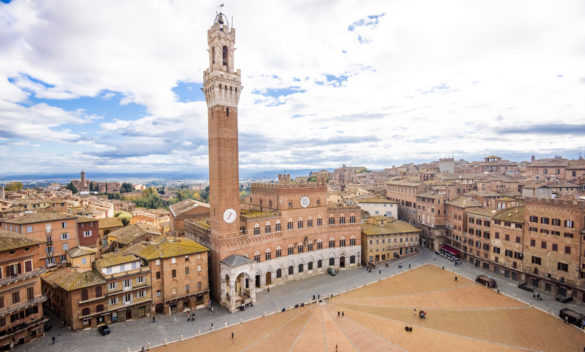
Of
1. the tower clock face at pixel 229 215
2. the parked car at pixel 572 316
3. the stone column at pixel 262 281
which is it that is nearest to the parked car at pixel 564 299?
the parked car at pixel 572 316

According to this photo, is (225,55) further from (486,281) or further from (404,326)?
(486,281)

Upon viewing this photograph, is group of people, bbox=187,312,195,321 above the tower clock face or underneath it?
underneath

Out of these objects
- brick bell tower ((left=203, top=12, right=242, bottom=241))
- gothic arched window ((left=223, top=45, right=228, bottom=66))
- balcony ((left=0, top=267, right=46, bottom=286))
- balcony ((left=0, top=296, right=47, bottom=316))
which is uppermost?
gothic arched window ((left=223, top=45, right=228, bottom=66))

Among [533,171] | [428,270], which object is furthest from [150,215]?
[533,171]

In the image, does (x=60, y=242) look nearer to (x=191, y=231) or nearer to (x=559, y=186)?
(x=191, y=231)

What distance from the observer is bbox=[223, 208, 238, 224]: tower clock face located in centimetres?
5197

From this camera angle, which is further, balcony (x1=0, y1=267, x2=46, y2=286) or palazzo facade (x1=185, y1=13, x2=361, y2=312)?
palazzo facade (x1=185, y1=13, x2=361, y2=312)

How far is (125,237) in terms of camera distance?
6431cm

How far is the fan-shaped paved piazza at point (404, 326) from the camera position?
Answer: 37812 millimetres

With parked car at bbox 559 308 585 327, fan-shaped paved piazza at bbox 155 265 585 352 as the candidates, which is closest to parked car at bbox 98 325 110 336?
fan-shaped paved piazza at bbox 155 265 585 352

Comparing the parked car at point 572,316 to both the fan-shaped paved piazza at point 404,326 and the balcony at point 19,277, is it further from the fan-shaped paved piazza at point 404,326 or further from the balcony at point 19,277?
the balcony at point 19,277

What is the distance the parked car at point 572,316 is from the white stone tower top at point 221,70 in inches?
2307

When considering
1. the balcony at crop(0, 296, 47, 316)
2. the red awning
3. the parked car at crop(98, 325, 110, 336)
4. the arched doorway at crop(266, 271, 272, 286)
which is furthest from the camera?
the red awning

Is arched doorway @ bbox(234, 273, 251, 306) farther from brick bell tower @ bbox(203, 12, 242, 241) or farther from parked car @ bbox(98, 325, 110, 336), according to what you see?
parked car @ bbox(98, 325, 110, 336)
